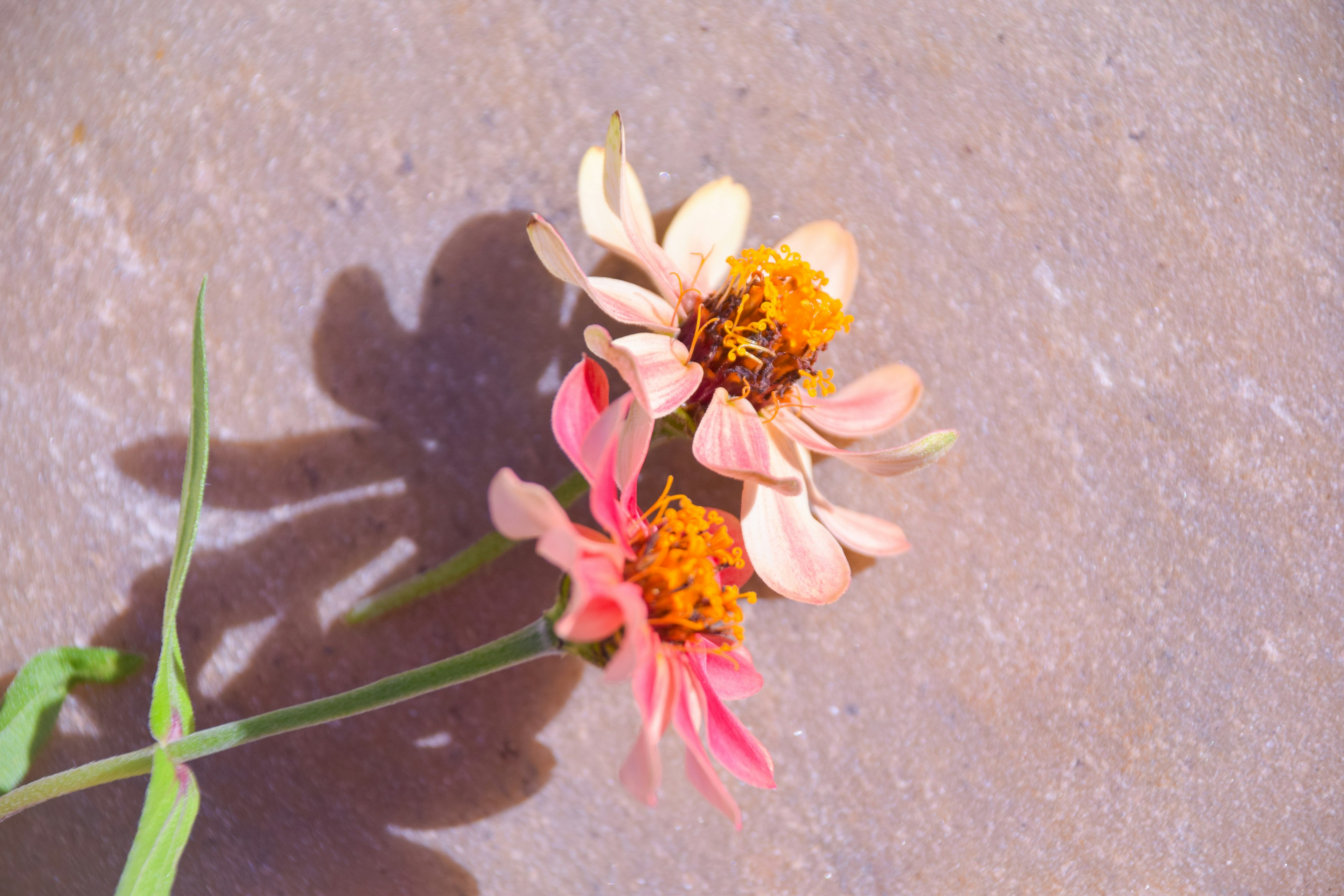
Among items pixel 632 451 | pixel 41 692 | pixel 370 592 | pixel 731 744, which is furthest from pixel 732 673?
pixel 41 692

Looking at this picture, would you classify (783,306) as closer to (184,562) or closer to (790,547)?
(790,547)

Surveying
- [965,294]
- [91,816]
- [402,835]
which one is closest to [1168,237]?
[965,294]

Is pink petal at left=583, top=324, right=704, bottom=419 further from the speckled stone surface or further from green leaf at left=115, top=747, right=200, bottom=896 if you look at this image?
green leaf at left=115, top=747, right=200, bottom=896

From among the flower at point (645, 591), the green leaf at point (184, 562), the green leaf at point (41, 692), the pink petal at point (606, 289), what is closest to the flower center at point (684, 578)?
the flower at point (645, 591)

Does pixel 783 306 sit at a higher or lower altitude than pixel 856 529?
higher

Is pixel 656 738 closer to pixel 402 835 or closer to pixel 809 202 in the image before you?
pixel 402 835

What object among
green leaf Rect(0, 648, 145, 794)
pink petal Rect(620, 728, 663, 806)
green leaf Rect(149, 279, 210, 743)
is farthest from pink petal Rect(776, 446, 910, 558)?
green leaf Rect(0, 648, 145, 794)
